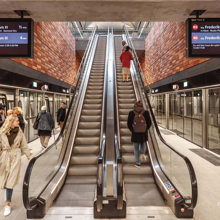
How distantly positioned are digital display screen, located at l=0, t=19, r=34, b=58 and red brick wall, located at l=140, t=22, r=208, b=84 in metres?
5.98

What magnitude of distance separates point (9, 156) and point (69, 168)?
1632mm

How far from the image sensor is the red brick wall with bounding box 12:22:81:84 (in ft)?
26.2

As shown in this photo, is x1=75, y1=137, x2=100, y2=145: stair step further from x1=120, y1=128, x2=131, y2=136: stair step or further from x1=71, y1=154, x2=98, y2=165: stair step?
x1=120, y1=128, x2=131, y2=136: stair step

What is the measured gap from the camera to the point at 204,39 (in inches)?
150

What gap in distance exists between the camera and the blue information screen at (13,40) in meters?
3.76

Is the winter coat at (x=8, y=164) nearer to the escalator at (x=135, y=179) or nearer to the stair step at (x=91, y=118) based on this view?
the escalator at (x=135, y=179)

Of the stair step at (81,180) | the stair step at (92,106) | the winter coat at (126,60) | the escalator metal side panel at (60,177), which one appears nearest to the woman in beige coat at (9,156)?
the escalator metal side panel at (60,177)

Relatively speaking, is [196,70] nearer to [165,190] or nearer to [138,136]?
[138,136]

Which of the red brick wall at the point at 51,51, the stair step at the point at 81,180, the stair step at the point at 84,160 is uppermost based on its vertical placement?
the red brick wall at the point at 51,51

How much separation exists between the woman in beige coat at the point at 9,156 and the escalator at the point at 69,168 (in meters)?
0.36

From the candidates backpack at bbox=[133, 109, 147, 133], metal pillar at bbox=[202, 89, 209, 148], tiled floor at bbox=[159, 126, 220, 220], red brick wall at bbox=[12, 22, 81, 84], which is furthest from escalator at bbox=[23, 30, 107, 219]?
metal pillar at bbox=[202, 89, 209, 148]

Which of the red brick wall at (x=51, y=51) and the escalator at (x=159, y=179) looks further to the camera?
the red brick wall at (x=51, y=51)

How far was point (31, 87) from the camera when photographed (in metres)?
7.56

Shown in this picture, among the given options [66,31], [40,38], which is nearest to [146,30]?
[66,31]
